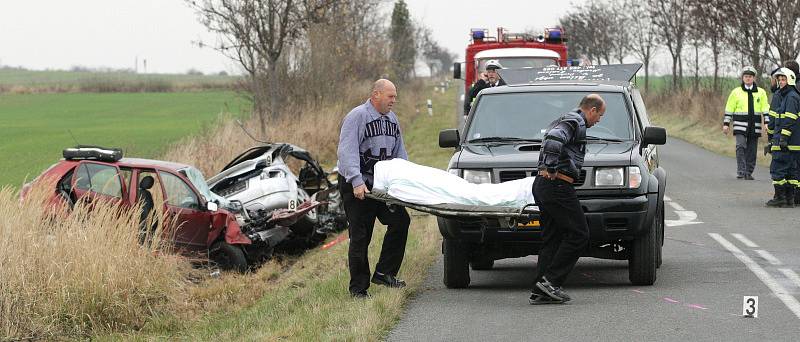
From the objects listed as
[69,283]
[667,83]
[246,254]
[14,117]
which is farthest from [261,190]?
[14,117]

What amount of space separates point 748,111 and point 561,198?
12.3m

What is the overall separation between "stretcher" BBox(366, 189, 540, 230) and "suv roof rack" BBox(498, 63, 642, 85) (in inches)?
122

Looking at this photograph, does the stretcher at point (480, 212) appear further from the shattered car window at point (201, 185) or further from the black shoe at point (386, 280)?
the shattered car window at point (201, 185)

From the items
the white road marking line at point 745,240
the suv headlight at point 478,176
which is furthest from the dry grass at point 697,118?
the suv headlight at point 478,176

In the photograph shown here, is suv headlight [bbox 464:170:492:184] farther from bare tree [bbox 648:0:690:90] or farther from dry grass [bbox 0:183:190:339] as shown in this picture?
bare tree [bbox 648:0:690:90]

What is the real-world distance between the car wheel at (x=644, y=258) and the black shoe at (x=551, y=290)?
3.15 feet

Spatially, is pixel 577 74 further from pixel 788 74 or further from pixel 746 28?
pixel 746 28

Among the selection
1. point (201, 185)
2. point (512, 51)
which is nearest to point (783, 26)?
point (512, 51)

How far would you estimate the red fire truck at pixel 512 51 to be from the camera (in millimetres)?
26984

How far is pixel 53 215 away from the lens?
11.8 meters

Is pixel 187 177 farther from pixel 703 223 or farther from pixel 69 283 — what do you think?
pixel 703 223

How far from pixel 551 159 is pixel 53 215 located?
5275mm

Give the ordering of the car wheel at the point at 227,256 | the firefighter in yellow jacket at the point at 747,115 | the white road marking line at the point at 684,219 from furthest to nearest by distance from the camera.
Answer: the firefighter in yellow jacket at the point at 747,115 → the car wheel at the point at 227,256 → the white road marking line at the point at 684,219

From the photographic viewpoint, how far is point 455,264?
1027 centimetres
